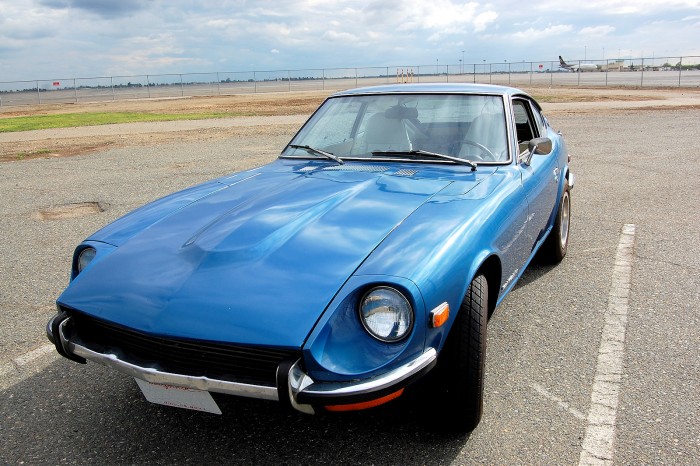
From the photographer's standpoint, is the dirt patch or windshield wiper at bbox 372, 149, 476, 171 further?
the dirt patch

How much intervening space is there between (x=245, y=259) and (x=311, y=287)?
0.35m

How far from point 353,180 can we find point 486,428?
1462 millimetres

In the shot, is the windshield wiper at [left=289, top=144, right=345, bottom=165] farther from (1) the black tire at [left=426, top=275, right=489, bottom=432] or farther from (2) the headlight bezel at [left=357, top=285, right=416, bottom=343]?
(2) the headlight bezel at [left=357, top=285, right=416, bottom=343]

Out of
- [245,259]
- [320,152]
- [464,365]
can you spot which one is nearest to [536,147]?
[320,152]

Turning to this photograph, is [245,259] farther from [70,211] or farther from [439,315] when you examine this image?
[70,211]

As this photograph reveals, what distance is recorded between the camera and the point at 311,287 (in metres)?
2.16

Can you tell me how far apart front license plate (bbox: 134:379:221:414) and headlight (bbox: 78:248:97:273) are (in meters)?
0.82

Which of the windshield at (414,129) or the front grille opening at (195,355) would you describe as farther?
the windshield at (414,129)

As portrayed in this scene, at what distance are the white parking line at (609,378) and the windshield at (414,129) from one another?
124 centimetres

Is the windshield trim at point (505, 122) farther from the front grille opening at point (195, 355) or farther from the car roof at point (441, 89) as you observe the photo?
the front grille opening at point (195, 355)

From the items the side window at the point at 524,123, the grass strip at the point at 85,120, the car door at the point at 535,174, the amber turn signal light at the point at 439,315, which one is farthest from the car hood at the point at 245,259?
the grass strip at the point at 85,120

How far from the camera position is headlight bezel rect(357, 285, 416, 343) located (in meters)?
2.06


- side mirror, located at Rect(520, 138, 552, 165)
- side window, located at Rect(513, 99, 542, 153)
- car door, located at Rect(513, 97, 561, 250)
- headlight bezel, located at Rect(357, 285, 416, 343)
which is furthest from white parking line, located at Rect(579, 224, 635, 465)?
side window, located at Rect(513, 99, 542, 153)

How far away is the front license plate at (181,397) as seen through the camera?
2137mm
